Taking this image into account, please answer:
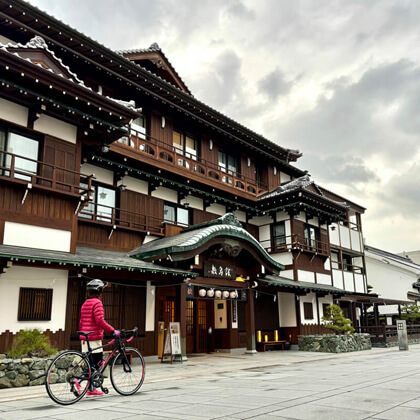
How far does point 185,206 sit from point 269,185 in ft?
26.6

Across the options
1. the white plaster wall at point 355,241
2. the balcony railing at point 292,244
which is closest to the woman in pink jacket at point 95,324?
the balcony railing at point 292,244

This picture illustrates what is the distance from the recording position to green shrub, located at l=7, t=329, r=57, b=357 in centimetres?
1102

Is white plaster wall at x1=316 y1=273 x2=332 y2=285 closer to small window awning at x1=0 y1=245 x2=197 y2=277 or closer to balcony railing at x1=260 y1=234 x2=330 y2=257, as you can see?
balcony railing at x1=260 y1=234 x2=330 y2=257

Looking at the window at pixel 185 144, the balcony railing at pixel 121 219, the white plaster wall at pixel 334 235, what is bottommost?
the balcony railing at pixel 121 219

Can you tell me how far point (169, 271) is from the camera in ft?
51.2

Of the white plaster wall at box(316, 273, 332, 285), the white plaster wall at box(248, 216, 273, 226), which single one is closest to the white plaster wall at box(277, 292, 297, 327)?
the white plaster wall at box(316, 273, 332, 285)

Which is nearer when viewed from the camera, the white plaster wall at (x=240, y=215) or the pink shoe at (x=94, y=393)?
the pink shoe at (x=94, y=393)

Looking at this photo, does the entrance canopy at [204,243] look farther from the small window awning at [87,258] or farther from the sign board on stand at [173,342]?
the sign board on stand at [173,342]

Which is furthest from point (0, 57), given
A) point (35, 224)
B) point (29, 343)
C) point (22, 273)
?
point (29, 343)

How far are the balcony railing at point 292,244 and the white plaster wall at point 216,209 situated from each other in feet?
13.7

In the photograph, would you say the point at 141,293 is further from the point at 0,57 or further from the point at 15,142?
the point at 0,57

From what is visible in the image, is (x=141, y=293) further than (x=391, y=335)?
No

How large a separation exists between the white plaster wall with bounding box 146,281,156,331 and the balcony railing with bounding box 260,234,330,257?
9.71 meters

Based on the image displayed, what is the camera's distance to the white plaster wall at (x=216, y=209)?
22.4 meters
